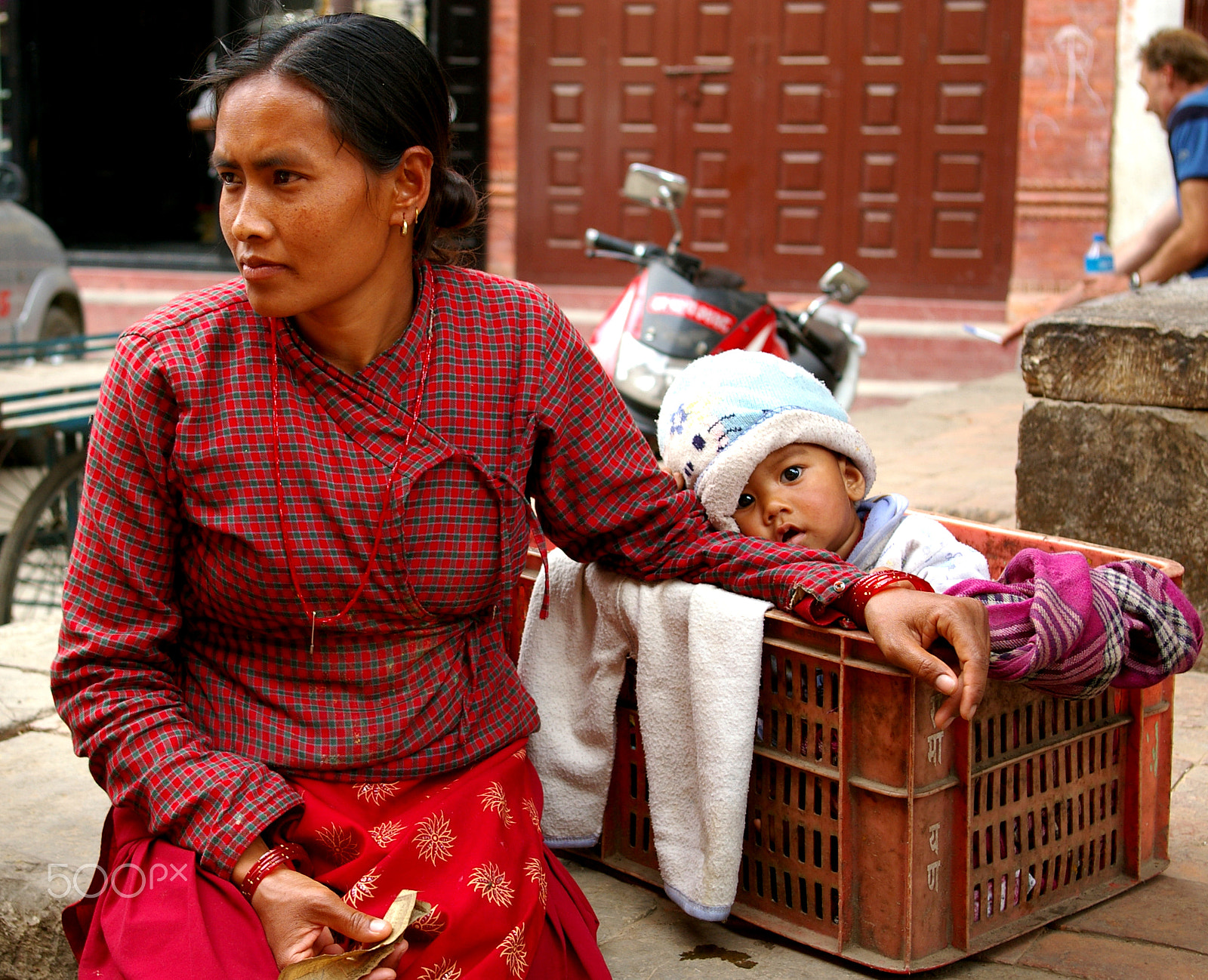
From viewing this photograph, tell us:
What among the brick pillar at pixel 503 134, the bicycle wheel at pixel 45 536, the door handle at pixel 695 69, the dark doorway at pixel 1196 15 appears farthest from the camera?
the brick pillar at pixel 503 134

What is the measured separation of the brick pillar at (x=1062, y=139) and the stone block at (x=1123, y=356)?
5.65 metres

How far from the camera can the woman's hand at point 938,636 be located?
69.7 inches

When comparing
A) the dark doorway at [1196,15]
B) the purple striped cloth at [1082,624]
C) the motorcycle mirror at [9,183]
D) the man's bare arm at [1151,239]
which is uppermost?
the dark doorway at [1196,15]

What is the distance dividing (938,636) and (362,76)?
1045 millimetres

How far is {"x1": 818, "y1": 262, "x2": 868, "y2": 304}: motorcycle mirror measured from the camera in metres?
4.61

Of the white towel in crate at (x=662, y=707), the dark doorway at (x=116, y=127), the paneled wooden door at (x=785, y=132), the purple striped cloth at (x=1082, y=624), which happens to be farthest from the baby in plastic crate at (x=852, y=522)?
the dark doorway at (x=116, y=127)

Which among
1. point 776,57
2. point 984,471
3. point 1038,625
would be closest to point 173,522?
point 1038,625

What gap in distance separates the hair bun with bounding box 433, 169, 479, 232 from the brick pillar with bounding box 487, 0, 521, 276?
8107 millimetres

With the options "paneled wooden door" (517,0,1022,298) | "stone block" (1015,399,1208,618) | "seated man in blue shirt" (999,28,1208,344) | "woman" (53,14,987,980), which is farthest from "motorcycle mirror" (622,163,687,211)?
"paneled wooden door" (517,0,1022,298)

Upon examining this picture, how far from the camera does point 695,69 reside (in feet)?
32.4

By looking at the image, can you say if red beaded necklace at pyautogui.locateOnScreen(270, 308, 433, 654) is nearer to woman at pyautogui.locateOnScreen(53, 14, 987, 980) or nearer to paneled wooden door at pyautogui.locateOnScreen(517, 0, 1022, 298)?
woman at pyautogui.locateOnScreen(53, 14, 987, 980)

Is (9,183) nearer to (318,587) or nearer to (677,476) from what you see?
(677,476)

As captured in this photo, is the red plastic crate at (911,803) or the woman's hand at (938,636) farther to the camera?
the red plastic crate at (911,803)

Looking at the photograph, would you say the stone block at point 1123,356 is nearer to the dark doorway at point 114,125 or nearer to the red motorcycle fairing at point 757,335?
the red motorcycle fairing at point 757,335
